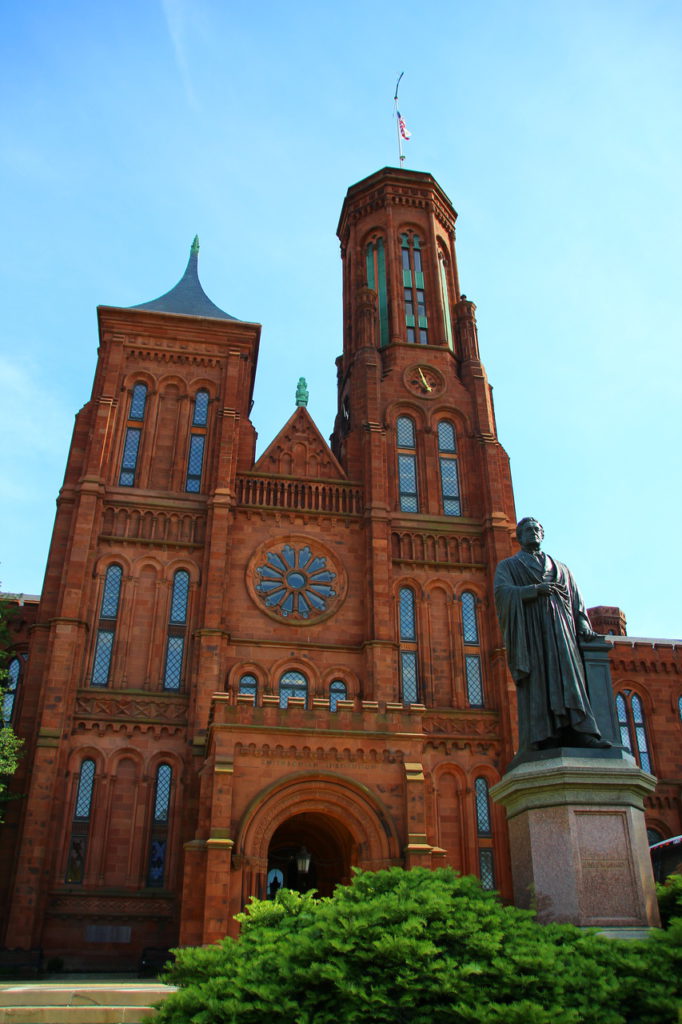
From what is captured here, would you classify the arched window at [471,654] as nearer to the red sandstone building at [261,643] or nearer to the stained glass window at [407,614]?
the red sandstone building at [261,643]

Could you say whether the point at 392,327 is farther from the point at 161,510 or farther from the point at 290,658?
the point at 290,658

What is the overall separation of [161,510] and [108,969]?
14985 mm

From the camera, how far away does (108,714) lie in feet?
91.4

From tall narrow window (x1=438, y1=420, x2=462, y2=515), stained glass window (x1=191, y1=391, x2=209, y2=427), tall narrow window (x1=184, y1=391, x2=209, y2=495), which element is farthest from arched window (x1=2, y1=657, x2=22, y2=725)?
tall narrow window (x1=438, y1=420, x2=462, y2=515)

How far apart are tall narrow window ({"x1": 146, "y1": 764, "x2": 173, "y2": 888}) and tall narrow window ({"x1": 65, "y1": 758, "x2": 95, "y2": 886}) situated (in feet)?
6.50

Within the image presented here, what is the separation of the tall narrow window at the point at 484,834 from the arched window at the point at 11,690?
52.1 ft

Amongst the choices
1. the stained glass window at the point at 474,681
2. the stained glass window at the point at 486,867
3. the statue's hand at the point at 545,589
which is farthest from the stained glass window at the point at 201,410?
the statue's hand at the point at 545,589

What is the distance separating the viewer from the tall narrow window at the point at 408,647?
3041 centimetres

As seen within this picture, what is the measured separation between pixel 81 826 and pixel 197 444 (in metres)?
14.6

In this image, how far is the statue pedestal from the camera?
841 centimetres

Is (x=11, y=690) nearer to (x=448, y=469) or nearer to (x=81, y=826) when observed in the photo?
(x=81, y=826)

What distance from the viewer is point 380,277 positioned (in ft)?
132

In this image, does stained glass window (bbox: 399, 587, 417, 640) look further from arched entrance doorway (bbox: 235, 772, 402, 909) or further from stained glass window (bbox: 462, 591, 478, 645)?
arched entrance doorway (bbox: 235, 772, 402, 909)

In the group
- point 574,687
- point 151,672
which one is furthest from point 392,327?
point 574,687
